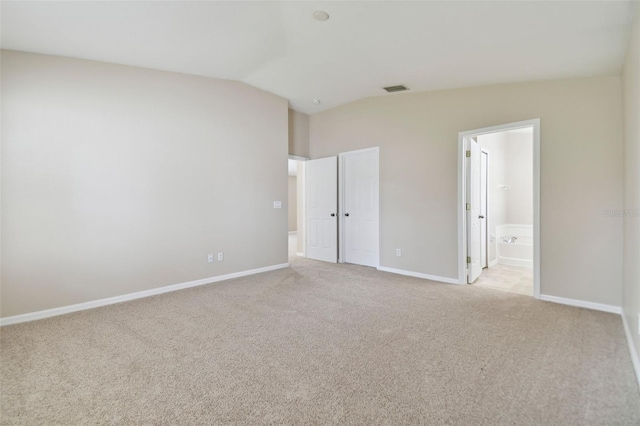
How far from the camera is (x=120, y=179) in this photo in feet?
11.2

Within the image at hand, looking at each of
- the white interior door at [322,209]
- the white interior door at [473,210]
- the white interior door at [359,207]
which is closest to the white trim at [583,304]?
the white interior door at [473,210]

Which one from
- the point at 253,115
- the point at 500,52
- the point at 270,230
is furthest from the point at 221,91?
the point at 500,52

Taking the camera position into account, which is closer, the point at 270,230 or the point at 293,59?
the point at 293,59

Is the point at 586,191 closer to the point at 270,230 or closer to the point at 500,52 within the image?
the point at 500,52

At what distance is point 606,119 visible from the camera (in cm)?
297

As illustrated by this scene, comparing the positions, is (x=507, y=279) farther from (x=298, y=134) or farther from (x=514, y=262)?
(x=298, y=134)

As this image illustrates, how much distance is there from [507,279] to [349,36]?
400 centimetres

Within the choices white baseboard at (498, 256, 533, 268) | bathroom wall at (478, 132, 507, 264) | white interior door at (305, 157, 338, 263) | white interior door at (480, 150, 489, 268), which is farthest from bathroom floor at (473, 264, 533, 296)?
white interior door at (305, 157, 338, 263)

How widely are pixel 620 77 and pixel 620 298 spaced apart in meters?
2.22

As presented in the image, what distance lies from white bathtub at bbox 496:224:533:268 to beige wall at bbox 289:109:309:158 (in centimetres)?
400

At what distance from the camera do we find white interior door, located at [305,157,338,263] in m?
5.50

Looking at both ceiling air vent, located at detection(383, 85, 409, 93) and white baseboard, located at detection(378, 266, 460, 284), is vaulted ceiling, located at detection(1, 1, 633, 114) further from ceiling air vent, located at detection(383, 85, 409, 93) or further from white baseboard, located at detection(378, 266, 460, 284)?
white baseboard, located at detection(378, 266, 460, 284)

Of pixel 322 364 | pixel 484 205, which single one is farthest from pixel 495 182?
pixel 322 364

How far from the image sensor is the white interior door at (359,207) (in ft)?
16.5
